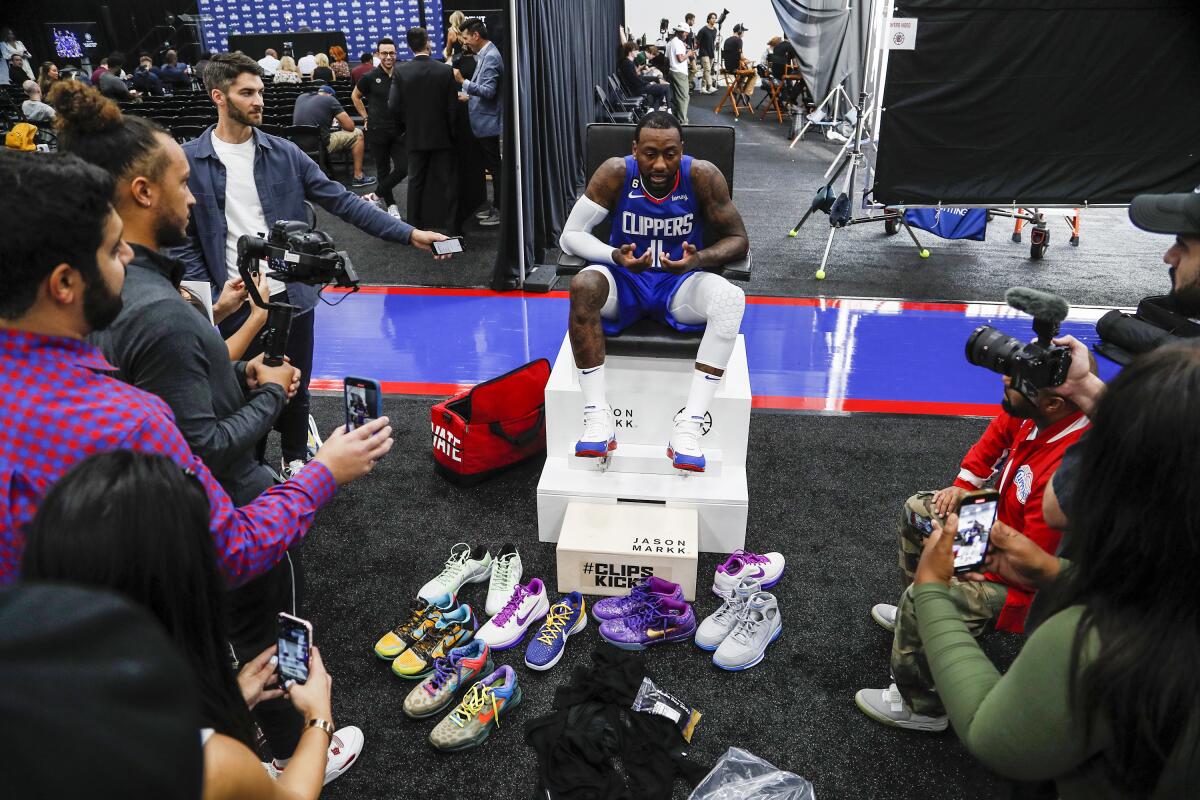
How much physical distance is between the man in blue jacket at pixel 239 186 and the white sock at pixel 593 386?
2.25ft

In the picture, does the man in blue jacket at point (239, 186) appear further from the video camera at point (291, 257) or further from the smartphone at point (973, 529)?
the smartphone at point (973, 529)

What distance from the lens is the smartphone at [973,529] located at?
1355mm

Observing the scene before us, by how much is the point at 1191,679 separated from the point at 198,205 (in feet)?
9.01

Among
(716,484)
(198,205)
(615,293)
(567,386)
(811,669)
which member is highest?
(198,205)

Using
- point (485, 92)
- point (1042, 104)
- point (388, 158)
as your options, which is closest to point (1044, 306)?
point (1042, 104)

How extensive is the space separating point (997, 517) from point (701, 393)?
118 centimetres

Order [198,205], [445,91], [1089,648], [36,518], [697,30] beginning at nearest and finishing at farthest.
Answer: [36,518] < [1089,648] < [198,205] < [445,91] < [697,30]

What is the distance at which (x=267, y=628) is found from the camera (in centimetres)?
177

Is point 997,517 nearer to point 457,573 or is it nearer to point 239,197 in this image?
point 457,573

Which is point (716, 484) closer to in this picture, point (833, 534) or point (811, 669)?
point (833, 534)

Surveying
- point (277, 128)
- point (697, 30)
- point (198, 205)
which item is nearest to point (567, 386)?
point (198, 205)

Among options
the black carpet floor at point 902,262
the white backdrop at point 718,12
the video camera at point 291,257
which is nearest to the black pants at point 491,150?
the black carpet floor at point 902,262

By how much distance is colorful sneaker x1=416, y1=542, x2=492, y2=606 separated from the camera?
8.21ft

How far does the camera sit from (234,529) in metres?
1.24
